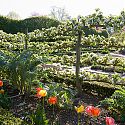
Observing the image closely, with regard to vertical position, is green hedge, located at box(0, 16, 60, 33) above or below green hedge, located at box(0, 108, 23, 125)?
above

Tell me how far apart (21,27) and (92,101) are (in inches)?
790

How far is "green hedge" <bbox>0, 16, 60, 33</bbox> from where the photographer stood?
2670 cm

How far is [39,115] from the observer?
188 inches

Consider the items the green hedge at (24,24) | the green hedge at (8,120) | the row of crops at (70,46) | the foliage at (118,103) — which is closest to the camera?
the green hedge at (8,120)

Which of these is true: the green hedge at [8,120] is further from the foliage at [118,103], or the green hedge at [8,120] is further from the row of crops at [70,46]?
the row of crops at [70,46]

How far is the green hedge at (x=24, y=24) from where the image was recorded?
2670 cm

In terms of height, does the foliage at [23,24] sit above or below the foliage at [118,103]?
above

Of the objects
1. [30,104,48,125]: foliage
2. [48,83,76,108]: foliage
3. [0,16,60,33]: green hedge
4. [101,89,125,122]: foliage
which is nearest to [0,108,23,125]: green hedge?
[30,104,48,125]: foliage

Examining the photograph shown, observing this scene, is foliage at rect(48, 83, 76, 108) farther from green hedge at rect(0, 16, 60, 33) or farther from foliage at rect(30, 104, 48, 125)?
green hedge at rect(0, 16, 60, 33)

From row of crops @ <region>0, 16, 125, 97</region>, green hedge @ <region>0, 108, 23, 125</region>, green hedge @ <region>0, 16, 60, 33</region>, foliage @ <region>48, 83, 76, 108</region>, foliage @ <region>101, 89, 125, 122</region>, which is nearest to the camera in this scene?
green hedge @ <region>0, 108, 23, 125</region>

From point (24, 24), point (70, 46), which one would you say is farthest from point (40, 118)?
point (24, 24)

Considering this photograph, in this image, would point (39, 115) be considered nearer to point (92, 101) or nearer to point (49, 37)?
point (92, 101)

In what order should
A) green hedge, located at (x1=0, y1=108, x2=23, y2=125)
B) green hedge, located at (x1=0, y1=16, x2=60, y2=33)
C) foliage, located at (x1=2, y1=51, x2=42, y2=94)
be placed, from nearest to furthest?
green hedge, located at (x1=0, y1=108, x2=23, y2=125), foliage, located at (x1=2, y1=51, x2=42, y2=94), green hedge, located at (x1=0, y1=16, x2=60, y2=33)

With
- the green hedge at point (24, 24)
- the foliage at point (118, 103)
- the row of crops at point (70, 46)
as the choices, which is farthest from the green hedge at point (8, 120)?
the green hedge at point (24, 24)
